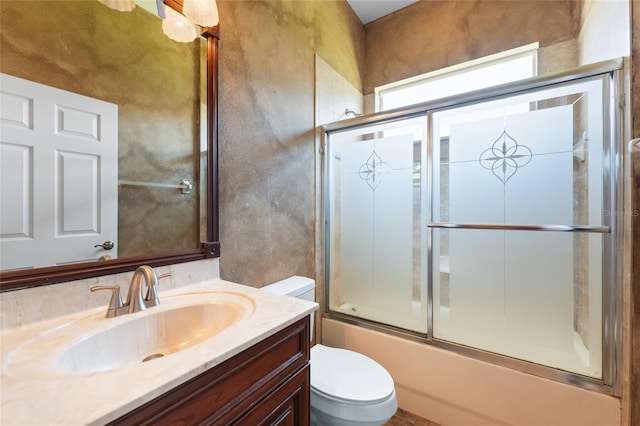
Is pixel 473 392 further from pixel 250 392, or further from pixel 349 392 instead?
pixel 250 392

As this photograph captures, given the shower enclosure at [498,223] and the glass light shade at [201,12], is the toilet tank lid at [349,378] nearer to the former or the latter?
the shower enclosure at [498,223]

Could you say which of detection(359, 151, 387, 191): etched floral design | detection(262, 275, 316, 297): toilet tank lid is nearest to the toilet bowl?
detection(262, 275, 316, 297): toilet tank lid

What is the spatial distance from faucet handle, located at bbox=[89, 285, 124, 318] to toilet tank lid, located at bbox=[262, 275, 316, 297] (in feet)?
2.20

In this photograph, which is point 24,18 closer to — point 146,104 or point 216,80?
point 146,104

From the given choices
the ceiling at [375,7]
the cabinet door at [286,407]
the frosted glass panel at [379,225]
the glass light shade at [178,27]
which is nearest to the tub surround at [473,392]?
the frosted glass panel at [379,225]

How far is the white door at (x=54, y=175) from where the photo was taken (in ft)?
2.18

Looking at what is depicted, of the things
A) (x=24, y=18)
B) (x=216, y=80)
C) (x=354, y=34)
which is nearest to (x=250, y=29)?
(x=216, y=80)

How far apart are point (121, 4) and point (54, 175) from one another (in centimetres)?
62

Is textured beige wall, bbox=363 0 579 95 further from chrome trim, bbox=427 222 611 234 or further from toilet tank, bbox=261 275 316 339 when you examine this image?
toilet tank, bbox=261 275 316 339

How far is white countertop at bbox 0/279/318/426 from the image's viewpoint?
1.31 ft

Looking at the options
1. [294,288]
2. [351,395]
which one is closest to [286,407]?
[351,395]

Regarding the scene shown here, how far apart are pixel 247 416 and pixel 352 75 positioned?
235 centimetres

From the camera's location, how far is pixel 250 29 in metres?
1.32

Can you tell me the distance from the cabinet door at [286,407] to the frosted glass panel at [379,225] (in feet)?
3.23
